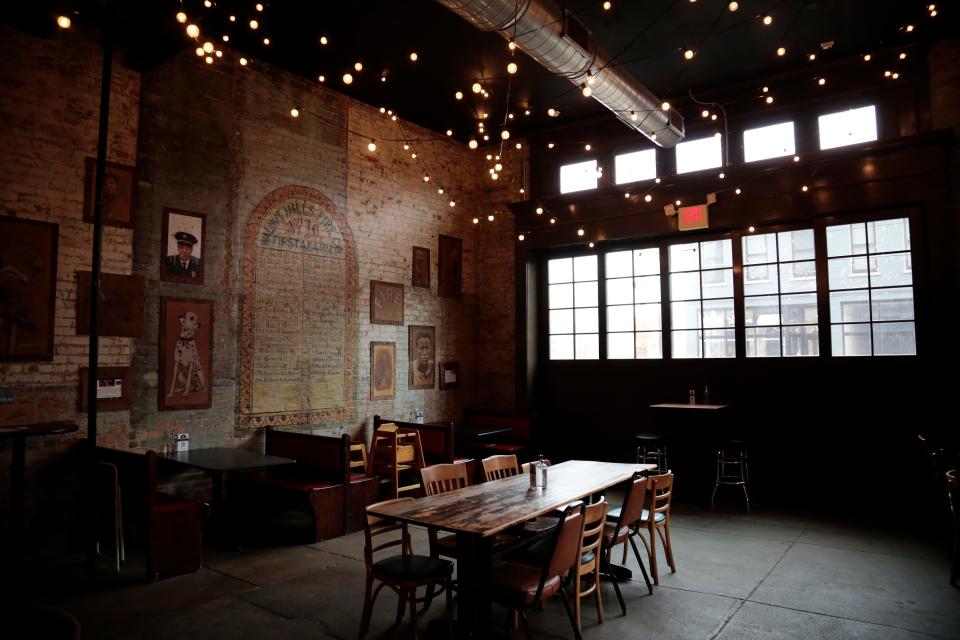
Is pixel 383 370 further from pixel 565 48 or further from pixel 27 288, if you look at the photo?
pixel 565 48

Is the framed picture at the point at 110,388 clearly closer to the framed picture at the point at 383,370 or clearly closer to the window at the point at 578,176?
the framed picture at the point at 383,370

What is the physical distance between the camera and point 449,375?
974cm

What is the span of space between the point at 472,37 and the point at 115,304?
4559 mm

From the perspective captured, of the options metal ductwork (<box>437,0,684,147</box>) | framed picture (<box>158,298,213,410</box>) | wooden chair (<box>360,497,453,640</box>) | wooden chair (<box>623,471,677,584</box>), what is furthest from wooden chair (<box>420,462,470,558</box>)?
metal ductwork (<box>437,0,684,147</box>)

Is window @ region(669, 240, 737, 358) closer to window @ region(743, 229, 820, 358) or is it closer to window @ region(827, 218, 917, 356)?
window @ region(743, 229, 820, 358)

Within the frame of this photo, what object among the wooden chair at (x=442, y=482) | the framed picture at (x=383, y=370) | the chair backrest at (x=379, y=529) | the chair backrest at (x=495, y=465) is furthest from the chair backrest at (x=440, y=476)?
the framed picture at (x=383, y=370)

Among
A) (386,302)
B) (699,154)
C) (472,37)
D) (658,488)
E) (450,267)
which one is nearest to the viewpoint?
(658,488)

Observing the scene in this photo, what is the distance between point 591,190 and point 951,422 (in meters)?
5.17

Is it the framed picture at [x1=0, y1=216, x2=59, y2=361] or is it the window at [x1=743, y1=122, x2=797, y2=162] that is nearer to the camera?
the framed picture at [x1=0, y1=216, x2=59, y2=361]

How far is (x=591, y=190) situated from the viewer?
366 inches

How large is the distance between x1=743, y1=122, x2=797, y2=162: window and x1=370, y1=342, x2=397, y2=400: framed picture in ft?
17.6

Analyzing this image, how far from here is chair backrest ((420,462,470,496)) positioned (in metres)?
4.86

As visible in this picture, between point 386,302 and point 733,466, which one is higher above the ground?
point 386,302

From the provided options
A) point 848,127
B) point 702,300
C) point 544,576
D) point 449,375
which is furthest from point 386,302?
point 848,127
